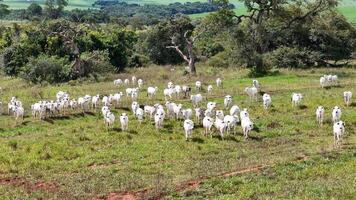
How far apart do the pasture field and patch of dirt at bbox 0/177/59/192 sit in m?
0.04

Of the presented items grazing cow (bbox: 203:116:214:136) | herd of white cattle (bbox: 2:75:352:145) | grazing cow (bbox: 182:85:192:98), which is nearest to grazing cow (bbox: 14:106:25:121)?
herd of white cattle (bbox: 2:75:352:145)

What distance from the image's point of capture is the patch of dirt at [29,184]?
21469mm

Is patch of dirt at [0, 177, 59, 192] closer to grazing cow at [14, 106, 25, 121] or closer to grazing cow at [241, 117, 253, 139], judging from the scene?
grazing cow at [241, 117, 253, 139]

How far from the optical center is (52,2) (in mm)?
114562

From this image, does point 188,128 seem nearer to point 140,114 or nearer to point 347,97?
point 140,114

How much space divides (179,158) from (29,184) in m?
6.58

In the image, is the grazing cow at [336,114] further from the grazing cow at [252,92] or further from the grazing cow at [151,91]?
the grazing cow at [151,91]

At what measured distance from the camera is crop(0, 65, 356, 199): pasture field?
1981cm

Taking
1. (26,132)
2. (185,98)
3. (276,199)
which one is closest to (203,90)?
(185,98)

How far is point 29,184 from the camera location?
22.1 meters

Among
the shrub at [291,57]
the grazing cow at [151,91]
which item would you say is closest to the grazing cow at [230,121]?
the grazing cow at [151,91]

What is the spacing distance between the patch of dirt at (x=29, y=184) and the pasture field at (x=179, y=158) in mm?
40

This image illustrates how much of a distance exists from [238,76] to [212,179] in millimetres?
32429

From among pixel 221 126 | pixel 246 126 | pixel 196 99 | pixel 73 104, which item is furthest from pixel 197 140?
pixel 73 104
